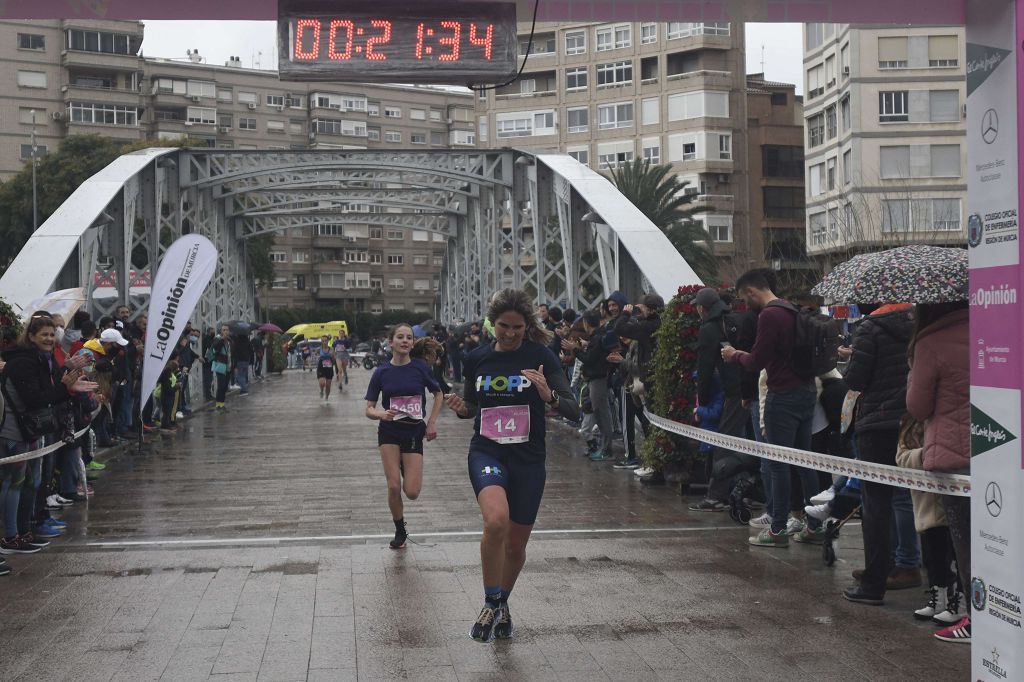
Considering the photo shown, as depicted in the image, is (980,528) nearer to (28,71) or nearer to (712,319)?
(712,319)

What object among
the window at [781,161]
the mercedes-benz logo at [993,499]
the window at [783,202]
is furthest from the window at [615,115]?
the mercedes-benz logo at [993,499]

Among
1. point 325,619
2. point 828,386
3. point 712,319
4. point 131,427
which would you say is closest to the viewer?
point 325,619

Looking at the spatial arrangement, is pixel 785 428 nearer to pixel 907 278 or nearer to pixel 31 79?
pixel 907 278

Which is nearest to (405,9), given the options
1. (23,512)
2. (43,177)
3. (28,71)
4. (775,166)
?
(23,512)

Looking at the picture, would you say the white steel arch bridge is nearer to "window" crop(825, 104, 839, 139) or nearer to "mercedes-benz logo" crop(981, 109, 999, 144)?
"mercedes-benz logo" crop(981, 109, 999, 144)

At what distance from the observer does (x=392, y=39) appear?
6.05m

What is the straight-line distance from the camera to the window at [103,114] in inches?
3457

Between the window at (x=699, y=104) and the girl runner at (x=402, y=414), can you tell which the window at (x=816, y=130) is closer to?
the window at (x=699, y=104)

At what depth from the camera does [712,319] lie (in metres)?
11.4

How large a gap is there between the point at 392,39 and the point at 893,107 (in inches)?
2103

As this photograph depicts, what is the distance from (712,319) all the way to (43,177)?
55.5 m

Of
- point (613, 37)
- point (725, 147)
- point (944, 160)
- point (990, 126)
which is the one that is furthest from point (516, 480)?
point (613, 37)

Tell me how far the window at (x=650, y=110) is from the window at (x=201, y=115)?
4033cm

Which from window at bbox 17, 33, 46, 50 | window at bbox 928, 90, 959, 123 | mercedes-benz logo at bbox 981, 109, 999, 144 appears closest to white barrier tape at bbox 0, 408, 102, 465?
mercedes-benz logo at bbox 981, 109, 999, 144
